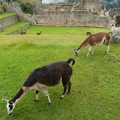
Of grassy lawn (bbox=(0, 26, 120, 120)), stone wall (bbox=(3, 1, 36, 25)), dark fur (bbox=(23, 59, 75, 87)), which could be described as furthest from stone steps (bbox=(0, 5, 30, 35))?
dark fur (bbox=(23, 59, 75, 87))

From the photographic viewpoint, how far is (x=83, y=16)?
32469 mm

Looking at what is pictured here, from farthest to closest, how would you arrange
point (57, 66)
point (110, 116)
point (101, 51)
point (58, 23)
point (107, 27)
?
point (58, 23) < point (107, 27) < point (101, 51) < point (57, 66) < point (110, 116)

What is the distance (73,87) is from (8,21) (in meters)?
28.9

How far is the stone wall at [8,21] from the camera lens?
29.8 m

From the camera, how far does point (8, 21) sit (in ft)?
105

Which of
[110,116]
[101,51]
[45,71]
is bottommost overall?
[110,116]

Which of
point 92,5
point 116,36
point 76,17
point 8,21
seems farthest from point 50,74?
point 92,5

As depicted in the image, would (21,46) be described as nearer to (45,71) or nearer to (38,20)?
(45,71)

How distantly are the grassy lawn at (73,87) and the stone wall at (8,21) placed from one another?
19.9m

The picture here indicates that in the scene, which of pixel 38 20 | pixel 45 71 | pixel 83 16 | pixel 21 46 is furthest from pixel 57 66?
pixel 38 20

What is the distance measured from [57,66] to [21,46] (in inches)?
300

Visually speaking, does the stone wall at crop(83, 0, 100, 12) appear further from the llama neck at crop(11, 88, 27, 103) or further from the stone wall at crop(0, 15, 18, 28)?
the llama neck at crop(11, 88, 27, 103)

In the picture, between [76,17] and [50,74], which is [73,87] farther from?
[76,17]

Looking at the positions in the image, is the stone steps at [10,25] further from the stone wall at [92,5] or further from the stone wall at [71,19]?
the stone wall at [92,5]
